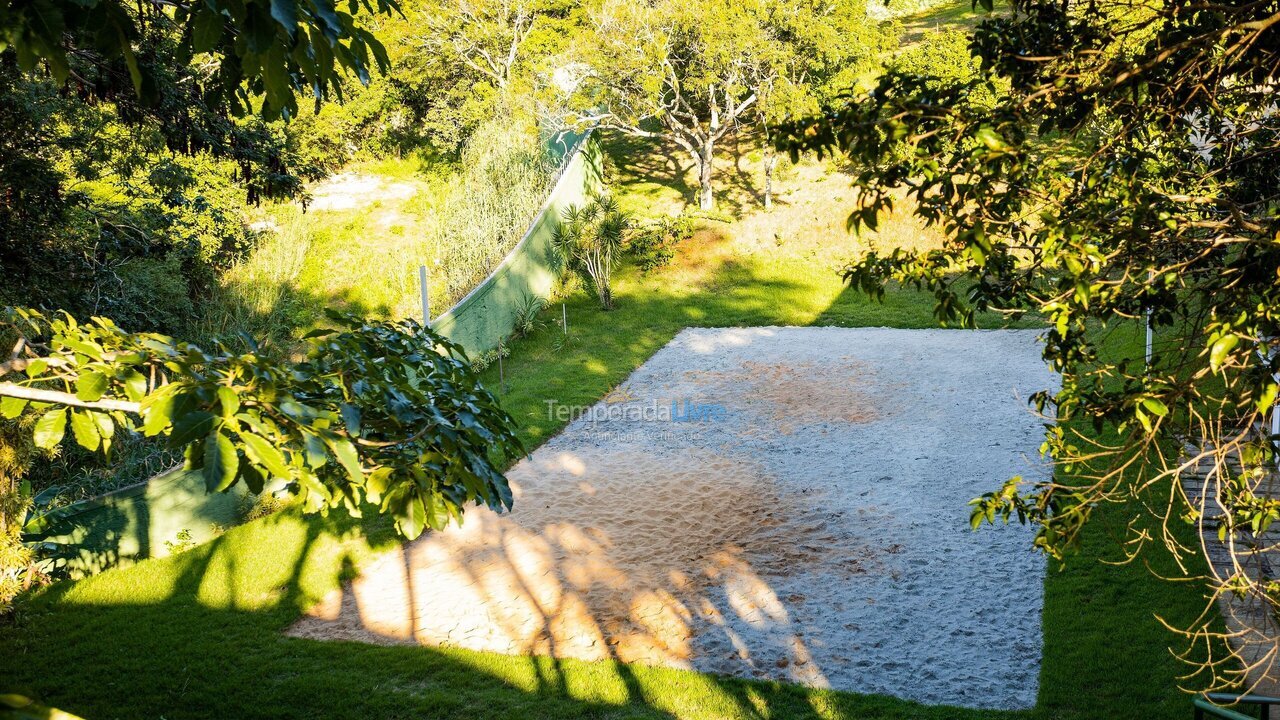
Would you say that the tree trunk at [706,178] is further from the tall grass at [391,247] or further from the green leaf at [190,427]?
the green leaf at [190,427]

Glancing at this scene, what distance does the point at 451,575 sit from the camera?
8633mm

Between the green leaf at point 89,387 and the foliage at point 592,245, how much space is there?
15.4 m

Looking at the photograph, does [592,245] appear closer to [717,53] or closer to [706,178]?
[706,178]

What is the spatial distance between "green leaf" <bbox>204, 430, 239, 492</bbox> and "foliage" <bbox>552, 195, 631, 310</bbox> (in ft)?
51.7

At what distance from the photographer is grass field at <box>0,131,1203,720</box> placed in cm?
626

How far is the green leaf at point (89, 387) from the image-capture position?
10.1 ft

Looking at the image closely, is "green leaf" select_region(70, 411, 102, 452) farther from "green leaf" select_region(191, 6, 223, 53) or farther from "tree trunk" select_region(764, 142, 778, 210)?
"tree trunk" select_region(764, 142, 778, 210)

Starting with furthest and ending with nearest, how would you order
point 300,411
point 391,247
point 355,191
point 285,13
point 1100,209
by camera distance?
point 355,191 → point 391,247 → point 1100,209 → point 300,411 → point 285,13

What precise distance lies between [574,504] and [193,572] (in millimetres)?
3634

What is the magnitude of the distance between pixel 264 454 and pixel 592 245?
628 inches

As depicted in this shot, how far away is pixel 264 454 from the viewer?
280cm

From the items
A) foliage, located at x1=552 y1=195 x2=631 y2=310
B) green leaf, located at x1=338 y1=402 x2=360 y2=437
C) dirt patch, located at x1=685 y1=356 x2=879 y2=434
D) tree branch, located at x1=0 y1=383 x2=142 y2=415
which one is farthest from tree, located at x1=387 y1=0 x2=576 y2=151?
green leaf, located at x1=338 y1=402 x2=360 y2=437

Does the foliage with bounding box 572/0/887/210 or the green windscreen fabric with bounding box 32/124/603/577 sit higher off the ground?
the foliage with bounding box 572/0/887/210

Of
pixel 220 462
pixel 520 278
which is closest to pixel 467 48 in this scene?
pixel 520 278
